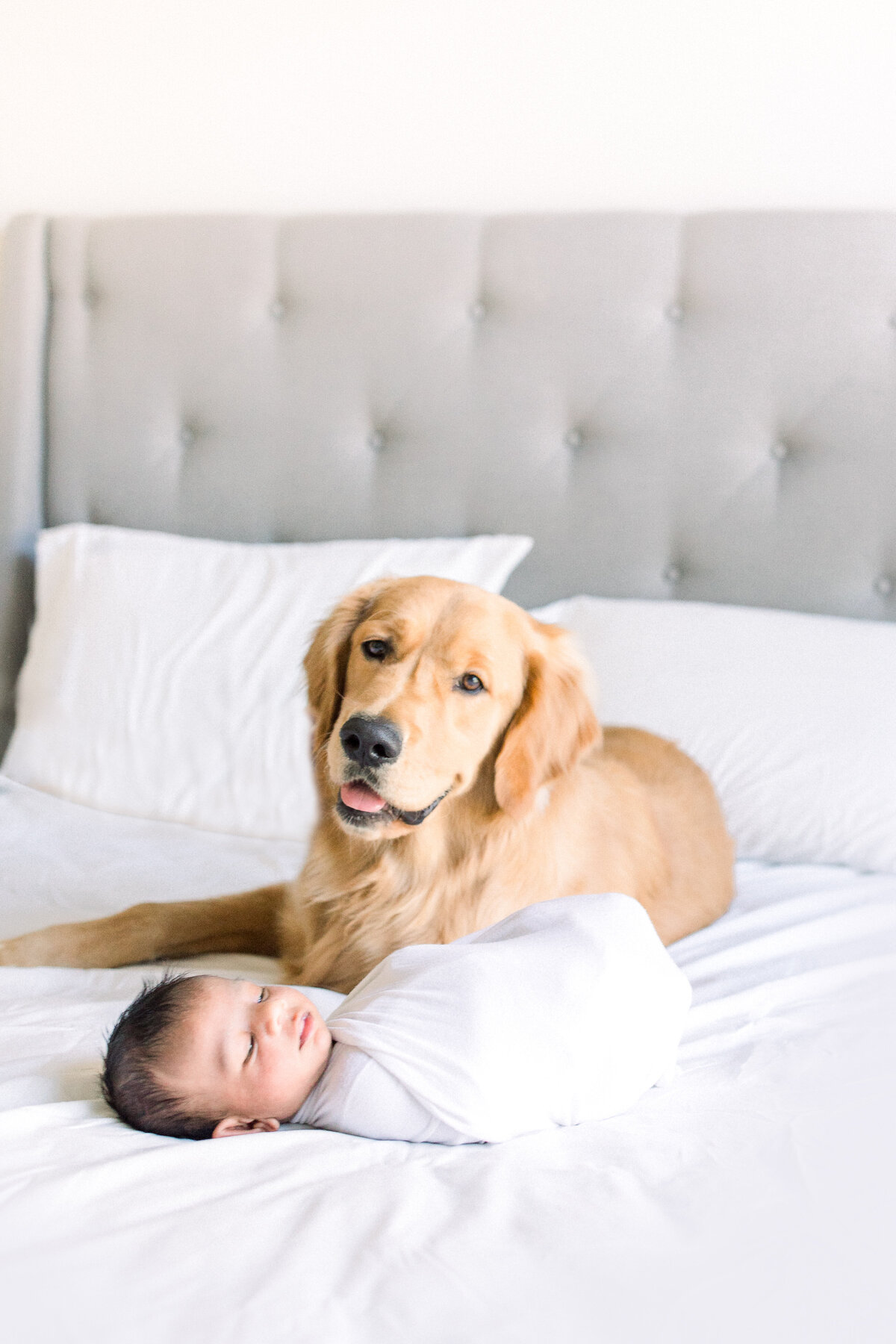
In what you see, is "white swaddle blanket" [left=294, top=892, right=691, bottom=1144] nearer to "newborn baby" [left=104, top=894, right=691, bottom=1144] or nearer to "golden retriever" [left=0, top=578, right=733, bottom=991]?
"newborn baby" [left=104, top=894, right=691, bottom=1144]

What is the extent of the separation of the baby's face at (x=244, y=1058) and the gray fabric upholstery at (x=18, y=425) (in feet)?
6.35

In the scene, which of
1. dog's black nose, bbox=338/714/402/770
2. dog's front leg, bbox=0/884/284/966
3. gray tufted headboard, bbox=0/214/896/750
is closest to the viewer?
dog's black nose, bbox=338/714/402/770

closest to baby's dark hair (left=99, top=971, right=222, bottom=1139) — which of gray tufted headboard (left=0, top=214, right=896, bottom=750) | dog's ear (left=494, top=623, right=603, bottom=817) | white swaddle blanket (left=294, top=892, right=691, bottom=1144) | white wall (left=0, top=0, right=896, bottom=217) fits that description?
white swaddle blanket (left=294, top=892, right=691, bottom=1144)

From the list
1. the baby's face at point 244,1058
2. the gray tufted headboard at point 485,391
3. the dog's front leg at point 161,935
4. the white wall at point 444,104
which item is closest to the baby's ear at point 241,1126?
the baby's face at point 244,1058

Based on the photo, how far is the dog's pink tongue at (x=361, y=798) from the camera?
146cm

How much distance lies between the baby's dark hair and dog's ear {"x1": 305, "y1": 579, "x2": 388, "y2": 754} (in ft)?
1.95

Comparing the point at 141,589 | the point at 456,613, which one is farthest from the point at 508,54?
the point at 456,613

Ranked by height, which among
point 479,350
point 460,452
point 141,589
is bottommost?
point 141,589

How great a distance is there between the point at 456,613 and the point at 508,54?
175 cm

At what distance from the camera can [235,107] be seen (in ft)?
9.39

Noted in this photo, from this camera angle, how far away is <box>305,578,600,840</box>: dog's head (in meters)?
1.46

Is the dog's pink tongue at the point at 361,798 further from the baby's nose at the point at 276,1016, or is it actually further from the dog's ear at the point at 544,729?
the baby's nose at the point at 276,1016

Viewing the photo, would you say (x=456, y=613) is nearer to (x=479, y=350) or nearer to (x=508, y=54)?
(x=479, y=350)

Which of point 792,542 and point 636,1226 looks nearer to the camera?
point 636,1226
